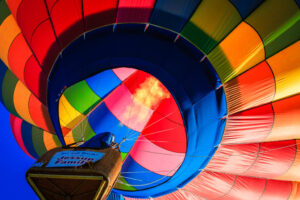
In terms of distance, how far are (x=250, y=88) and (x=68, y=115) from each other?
2317mm

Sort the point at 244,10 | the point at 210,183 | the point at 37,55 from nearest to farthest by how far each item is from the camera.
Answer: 1. the point at 244,10
2. the point at 37,55
3. the point at 210,183

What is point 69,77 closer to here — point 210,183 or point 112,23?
point 112,23

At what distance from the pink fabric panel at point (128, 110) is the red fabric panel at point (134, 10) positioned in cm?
164

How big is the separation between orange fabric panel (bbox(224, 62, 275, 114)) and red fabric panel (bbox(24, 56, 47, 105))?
190cm

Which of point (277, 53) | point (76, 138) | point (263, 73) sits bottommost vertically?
point (76, 138)

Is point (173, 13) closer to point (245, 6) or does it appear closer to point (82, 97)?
point (245, 6)

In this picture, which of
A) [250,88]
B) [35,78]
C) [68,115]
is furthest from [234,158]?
[35,78]

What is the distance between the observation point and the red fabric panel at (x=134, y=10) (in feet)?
6.63

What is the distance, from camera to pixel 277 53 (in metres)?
2.24

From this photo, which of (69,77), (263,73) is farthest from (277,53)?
(69,77)

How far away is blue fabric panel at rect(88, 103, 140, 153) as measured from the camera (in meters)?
3.44

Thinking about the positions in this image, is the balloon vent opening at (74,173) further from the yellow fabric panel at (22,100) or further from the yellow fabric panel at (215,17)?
the yellow fabric panel at (22,100)

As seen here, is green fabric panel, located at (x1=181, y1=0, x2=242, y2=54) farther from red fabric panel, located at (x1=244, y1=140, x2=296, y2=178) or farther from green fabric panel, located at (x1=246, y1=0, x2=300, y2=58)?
red fabric panel, located at (x1=244, y1=140, x2=296, y2=178)

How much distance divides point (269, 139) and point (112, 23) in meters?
2.17
